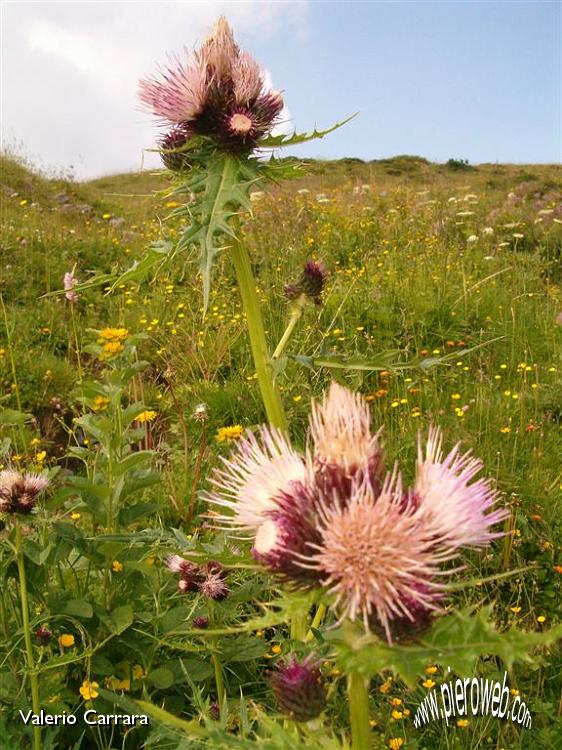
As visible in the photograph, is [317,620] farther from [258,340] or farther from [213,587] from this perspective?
[258,340]

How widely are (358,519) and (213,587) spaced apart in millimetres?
1148

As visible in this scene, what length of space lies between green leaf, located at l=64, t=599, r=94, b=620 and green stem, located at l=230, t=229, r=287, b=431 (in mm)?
794

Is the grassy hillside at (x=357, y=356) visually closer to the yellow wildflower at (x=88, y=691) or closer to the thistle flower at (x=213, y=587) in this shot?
the yellow wildflower at (x=88, y=691)

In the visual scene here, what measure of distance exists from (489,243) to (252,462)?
8042 millimetres

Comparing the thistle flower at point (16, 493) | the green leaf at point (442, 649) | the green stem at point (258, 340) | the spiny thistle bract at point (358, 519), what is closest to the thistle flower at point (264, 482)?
the spiny thistle bract at point (358, 519)

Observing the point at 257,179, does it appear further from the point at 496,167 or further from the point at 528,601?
the point at 496,167

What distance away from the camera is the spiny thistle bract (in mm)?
1078

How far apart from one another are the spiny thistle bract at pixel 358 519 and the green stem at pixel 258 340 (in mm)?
748

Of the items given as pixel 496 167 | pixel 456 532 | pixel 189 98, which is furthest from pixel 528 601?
pixel 496 167

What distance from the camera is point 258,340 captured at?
6.92ft

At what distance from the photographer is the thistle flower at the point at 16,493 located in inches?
81.0
